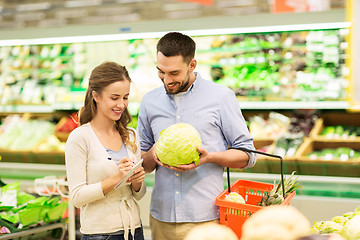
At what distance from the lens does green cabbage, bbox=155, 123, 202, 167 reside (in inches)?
91.4

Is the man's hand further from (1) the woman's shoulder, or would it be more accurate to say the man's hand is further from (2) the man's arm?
(1) the woman's shoulder

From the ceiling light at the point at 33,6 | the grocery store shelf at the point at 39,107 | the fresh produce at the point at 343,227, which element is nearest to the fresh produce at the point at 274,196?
the fresh produce at the point at 343,227

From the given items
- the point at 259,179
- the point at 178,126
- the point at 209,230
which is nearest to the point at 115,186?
the point at 178,126

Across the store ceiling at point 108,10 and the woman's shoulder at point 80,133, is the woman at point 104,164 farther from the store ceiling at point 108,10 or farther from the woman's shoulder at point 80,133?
the store ceiling at point 108,10

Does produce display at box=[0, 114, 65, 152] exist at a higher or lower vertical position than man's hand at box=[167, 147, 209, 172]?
lower

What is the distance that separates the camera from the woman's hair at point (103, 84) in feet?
7.98

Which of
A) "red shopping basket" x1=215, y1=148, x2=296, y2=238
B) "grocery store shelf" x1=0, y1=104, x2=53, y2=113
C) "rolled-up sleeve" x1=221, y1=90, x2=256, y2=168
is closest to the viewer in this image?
"red shopping basket" x1=215, y1=148, x2=296, y2=238

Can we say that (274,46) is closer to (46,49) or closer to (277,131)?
(277,131)

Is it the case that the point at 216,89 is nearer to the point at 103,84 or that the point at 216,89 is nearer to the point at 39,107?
the point at 103,84

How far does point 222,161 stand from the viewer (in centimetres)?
245

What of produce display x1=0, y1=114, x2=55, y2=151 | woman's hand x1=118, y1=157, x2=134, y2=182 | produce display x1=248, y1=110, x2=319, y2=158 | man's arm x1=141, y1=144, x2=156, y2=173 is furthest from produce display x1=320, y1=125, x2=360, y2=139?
produce display x1=0, y1=114, x2=55, y2=151

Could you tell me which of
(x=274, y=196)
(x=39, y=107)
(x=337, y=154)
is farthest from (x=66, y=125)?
(x=274, y=196)

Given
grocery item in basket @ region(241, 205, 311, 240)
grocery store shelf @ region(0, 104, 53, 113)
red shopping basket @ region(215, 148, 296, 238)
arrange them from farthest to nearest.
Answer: grocery store shelf @ region(0, 104, 53, 113)
red shopping basket @ region(215, 148, 296, 238)
grocery item in basket @ region(241, 205, 311, 240)

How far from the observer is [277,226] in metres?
1.19
